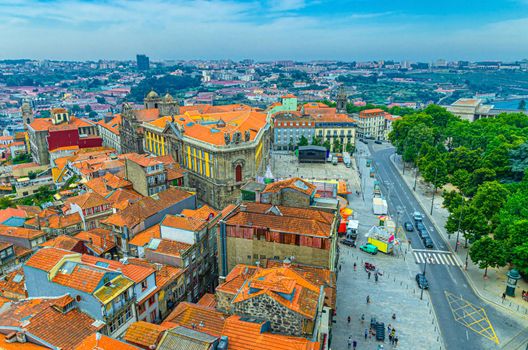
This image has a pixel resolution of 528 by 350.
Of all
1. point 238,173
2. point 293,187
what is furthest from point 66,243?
point 238,173

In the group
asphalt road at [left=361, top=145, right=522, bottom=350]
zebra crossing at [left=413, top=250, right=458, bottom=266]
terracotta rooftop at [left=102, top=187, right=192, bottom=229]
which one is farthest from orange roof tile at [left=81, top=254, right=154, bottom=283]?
zebra crossing at [left=413, top=250, right=458, bottom=266]

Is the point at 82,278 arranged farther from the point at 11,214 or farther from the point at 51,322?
the point at 11,214

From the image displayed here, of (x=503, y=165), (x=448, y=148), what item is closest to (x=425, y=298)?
(x=503, y=165)

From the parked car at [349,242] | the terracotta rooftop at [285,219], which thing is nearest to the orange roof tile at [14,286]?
the terracotta rooftop at [285,219]

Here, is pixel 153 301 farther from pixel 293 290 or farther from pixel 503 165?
pixel 503 165

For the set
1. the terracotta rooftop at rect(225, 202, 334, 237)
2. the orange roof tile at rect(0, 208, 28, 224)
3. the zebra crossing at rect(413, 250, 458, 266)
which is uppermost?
the terracotta rooftop at rect(225, 202, 334, 237)

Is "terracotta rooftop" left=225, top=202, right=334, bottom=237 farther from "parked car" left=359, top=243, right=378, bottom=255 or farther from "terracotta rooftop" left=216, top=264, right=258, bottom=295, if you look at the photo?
"parked car" left=359, top=243, right=378, bottom=255
